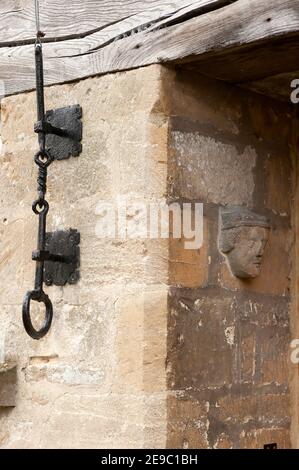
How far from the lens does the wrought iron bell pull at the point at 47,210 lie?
2873 millimetres

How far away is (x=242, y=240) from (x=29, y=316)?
2.31 ft

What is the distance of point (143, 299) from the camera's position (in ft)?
9.02

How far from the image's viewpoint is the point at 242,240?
2.95 metres

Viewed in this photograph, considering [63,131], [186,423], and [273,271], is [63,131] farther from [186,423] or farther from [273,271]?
[186,423]

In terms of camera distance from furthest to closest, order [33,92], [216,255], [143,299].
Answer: [33,92] < [216,255] < [143,299]

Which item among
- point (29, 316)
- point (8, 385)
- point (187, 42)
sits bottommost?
point (8, 385)

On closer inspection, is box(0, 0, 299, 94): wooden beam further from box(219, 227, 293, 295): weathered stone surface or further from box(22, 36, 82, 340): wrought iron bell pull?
box(219, 227, 293, 295): weathered stone surface

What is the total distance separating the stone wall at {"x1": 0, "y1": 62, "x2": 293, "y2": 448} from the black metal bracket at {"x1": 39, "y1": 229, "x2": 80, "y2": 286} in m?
0.03

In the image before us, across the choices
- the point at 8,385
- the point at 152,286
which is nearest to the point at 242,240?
the point at 152,286

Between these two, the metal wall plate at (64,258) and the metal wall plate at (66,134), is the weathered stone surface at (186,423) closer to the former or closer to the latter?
the metal wall plate at (64,258)

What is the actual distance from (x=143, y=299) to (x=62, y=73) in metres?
0.83

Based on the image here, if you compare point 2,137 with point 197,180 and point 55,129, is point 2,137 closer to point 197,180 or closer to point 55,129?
point 55,129

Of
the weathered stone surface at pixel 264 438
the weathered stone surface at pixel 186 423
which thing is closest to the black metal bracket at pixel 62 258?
the weathered stone surface at pixel 186 423

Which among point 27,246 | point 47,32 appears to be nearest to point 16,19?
point 47,32
